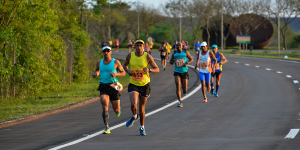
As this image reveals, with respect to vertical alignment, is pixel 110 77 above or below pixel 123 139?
above

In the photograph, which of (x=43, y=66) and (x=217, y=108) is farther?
(x=43, y=66)

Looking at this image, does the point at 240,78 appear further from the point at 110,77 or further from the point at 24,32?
the point at 110,77

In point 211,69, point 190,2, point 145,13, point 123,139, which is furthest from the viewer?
point 145,13

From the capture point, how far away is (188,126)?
31.5 ft

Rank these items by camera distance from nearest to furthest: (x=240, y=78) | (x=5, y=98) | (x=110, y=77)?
(x=110, y=77) → (x=5, y=98) → (x=240, y=78)

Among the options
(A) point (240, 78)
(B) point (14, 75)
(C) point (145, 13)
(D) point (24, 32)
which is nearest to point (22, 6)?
(D) point (24, 32)

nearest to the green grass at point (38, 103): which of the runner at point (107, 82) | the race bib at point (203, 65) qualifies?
the runner at point (107, 82)

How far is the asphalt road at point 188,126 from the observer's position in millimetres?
7789

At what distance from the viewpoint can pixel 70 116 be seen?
1170 cm

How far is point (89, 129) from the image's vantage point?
9.56m

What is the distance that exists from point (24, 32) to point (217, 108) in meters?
7.97

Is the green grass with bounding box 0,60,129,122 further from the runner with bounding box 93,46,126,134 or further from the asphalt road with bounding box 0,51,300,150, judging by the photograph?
the runner with bounding box 93,46,126,134

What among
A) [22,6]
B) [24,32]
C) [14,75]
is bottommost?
[14,75]

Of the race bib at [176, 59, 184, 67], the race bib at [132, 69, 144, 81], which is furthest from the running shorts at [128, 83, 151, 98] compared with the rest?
the race bib at [176, 59, 184, 67]
